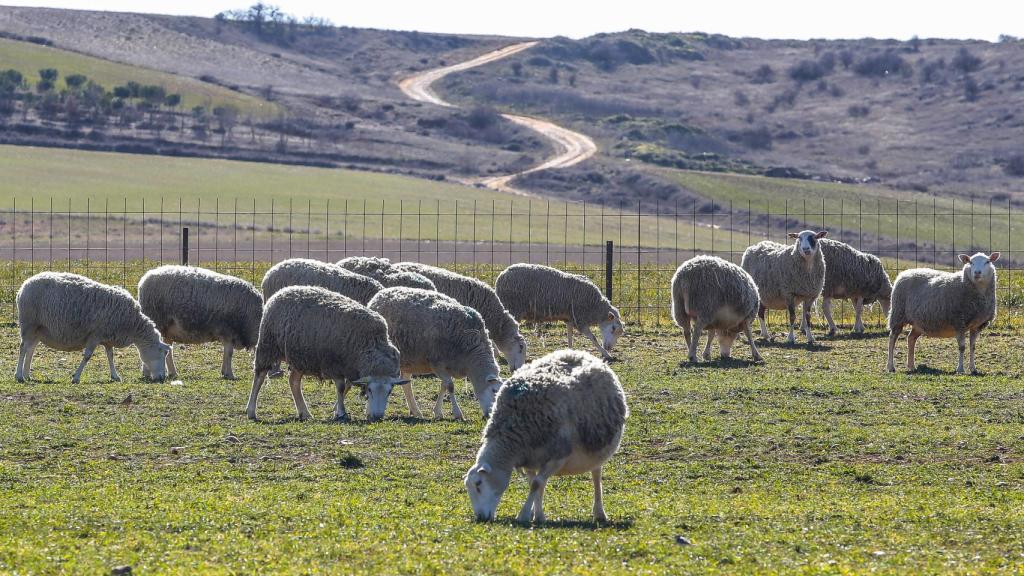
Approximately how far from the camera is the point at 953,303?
2027 cm

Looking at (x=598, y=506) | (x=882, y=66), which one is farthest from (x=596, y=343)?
(x=882, y=66)

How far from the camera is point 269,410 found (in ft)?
53.1

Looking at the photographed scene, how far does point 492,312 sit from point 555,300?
14.0 feet

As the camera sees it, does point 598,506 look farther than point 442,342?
No

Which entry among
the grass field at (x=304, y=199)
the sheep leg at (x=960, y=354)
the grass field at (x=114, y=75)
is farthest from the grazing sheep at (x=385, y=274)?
the grass field at (x=114, y=75)

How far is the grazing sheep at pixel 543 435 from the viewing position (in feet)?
34.1

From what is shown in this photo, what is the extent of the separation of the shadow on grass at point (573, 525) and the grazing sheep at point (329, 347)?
512 centimetres

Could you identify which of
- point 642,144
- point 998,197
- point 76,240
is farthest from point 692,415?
point 642,144

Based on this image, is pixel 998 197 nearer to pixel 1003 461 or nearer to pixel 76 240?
pixel 76 240

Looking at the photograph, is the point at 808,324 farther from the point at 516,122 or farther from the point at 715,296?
the point at 516,122

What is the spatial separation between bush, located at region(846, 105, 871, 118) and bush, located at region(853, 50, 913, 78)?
19.6 metres

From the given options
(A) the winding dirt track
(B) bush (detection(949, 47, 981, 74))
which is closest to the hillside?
(B) bush (detection(949, 47, 981, 74))

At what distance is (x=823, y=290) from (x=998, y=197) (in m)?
75.9

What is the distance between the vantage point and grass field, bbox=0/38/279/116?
391ft
